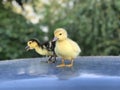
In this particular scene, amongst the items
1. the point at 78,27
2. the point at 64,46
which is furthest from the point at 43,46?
the point at 78,27

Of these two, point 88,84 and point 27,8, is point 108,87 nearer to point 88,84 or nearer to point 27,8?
point 88,84

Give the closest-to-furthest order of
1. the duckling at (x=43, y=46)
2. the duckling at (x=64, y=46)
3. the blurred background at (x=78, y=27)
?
the duckling at (x=64, y=46) → the duckling at (x=43, y=46) → the blurred background at (x=78, y=27)

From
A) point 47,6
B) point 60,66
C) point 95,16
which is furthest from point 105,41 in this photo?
point 60,66

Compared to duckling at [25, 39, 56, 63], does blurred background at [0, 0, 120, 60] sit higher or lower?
higher

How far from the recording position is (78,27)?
912 cm

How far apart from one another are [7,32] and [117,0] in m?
1.93

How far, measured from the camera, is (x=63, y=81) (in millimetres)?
2129

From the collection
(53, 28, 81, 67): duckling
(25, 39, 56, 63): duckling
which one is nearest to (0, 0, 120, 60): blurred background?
(25, 39, 56, 63): duckling

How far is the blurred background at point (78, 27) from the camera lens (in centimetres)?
864

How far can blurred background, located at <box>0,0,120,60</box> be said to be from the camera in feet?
28.3

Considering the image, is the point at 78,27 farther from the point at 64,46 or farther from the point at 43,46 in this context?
the point at 64,46

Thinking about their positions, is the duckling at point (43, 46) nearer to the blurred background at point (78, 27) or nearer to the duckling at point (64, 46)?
the duckling at point (64, 46)

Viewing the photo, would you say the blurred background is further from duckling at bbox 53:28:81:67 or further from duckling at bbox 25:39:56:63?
duckling at bbox 53:28:81:67

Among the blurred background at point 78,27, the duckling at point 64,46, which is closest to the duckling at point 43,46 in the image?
the duckling at point 64,46
